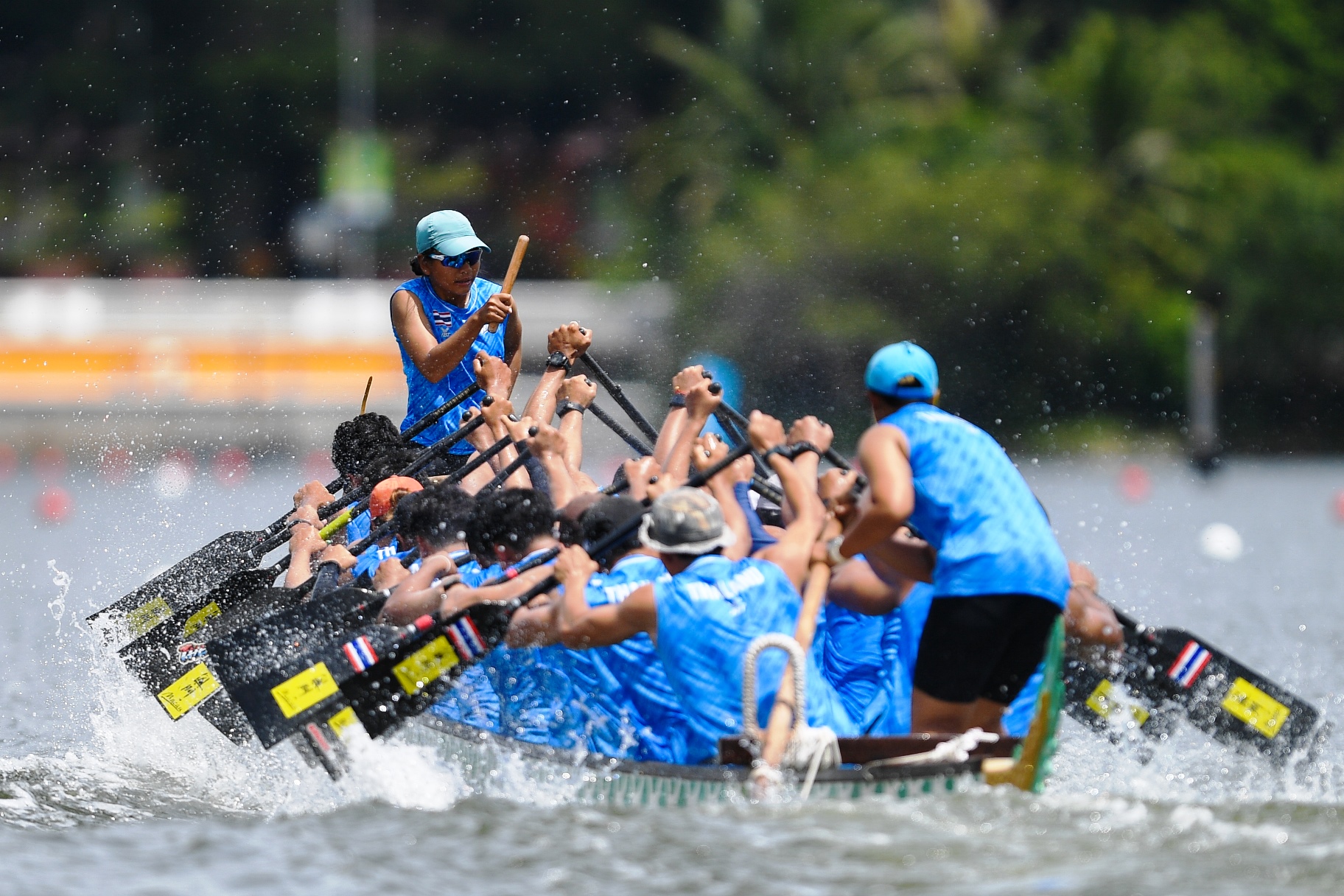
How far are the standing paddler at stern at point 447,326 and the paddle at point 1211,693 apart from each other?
3.11 metres

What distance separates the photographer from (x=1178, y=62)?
43562 millimetres

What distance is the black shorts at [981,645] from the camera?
6.51m

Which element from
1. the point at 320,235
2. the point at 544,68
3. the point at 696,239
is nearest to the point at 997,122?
the point at 696,239

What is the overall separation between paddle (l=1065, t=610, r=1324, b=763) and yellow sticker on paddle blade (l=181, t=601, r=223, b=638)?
159 inches

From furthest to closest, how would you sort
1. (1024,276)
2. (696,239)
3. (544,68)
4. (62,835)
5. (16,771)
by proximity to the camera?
(544,68) < (696,239) < (1024,276) < (16,771) < (62,835)

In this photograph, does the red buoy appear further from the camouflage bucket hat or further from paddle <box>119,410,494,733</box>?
the camouflage bucket hat

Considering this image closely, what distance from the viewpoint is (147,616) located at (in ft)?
30.0

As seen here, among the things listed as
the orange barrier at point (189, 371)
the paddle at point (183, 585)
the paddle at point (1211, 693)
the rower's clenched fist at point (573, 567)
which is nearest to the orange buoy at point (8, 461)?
the orange barrier at point (189, 371)

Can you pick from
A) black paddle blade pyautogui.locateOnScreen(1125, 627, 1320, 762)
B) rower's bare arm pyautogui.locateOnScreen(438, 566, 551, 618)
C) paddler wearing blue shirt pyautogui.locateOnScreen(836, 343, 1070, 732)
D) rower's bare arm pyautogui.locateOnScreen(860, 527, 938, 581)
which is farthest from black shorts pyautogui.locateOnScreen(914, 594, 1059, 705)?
rower's bare arm pyautogui.locateOnScreen(438, 566, 551, 618)

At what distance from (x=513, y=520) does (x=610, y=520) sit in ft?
1.23

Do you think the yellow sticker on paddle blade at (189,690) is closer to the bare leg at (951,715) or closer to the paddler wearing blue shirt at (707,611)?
the paddler wearing blue shirt at (707,611)

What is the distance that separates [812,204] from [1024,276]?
4.62 m

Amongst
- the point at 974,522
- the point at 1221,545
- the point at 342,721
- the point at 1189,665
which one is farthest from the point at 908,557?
the point at 1221,545

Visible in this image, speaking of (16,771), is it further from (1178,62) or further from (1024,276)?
(1178,62)
